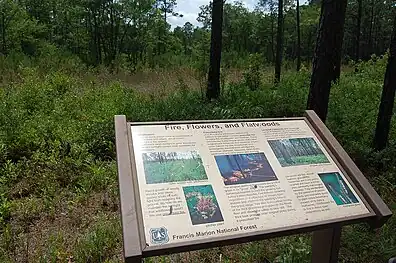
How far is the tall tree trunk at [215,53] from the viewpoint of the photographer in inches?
292

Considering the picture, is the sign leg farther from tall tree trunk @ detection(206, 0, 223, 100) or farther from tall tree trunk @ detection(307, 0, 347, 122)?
tall tree trunk @ detection(206, 0, 223, 100)

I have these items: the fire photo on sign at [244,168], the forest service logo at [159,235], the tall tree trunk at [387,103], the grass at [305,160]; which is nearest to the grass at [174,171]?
the fire photo on sign at [244,168]

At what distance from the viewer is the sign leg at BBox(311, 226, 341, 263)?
191 cm

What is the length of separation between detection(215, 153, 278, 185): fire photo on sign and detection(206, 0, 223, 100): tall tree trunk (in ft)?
18.2

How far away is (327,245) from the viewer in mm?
1955

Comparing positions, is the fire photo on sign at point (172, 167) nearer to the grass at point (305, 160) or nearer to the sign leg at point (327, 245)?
the grass at point (305, 160)

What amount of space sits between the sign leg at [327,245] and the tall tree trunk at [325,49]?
294 cm

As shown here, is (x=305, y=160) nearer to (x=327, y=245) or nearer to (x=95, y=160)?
(x=327, y=245)

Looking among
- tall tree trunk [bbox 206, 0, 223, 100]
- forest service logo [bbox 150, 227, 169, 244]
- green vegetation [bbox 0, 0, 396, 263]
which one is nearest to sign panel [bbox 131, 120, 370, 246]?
forest service logo [bbox 150, 227, 169, 244]

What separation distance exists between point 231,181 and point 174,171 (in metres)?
0.29

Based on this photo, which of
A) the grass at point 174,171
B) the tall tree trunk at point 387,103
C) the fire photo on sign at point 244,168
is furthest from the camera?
the tall tree trunk at point 387,103

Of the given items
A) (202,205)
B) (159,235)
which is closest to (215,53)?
(202,205)

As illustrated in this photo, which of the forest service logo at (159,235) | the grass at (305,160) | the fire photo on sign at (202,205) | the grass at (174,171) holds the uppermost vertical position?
the grass at (174,171)

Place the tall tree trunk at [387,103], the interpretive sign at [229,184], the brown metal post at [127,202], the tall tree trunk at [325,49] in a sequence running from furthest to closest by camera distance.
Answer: the tall tree trunk at [387,103]
the tall tree trunk at [325,49]
the interpretive sign at [229,184]
the brown metal post at [127,202]
